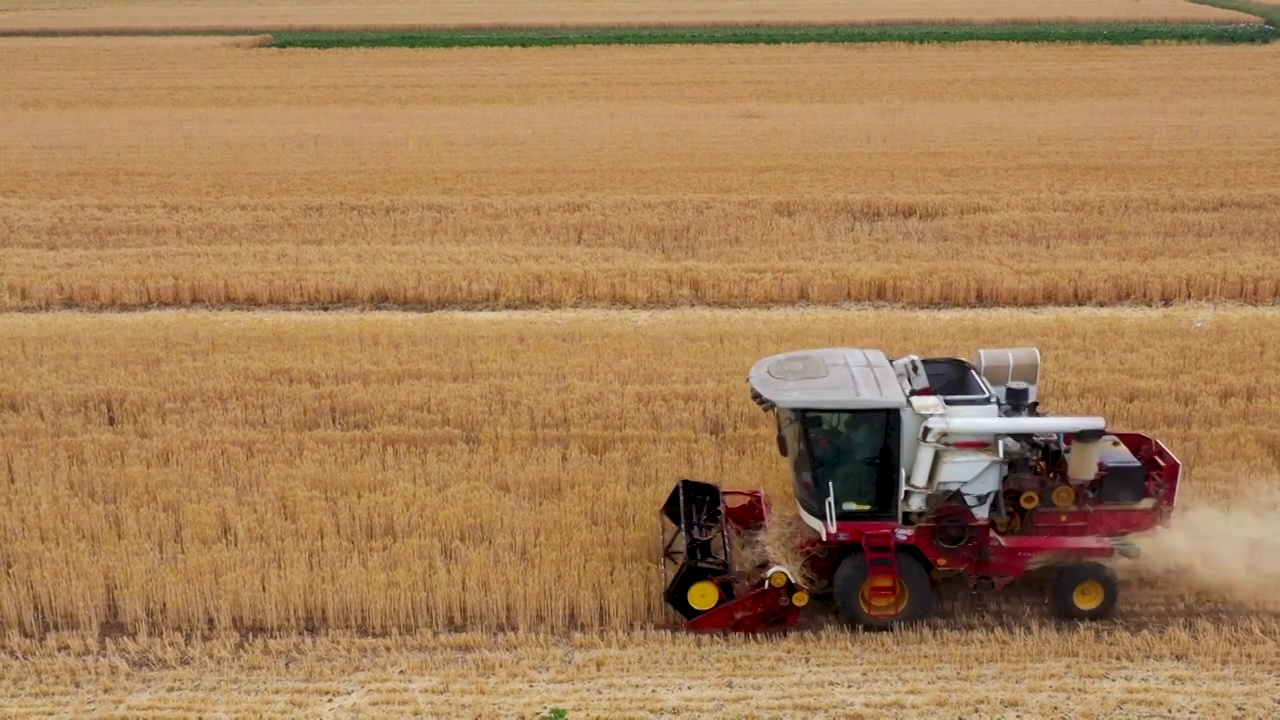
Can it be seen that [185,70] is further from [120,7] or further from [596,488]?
[596,488]

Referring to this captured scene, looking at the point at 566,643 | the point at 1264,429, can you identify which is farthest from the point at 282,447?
the point at 1264,429

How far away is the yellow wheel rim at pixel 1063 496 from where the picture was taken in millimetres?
8586

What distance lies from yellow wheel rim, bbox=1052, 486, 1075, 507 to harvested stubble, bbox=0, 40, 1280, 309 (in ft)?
25.1

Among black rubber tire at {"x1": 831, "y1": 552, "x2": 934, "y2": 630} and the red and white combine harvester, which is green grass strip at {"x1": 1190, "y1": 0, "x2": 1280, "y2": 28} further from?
black rubber tire at {"x1": 831, "y1": 552, "x2": 934, "y2": 630}

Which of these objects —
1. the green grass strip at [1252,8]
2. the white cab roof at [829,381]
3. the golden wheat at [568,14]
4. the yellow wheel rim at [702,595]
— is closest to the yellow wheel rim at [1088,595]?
the white cab roof at [829,381]

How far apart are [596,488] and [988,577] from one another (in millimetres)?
3188

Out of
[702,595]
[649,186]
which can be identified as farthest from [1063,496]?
[649,186]

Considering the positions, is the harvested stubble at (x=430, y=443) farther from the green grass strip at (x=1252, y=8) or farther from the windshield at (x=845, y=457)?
the green grass strip at (x=1252, y=8)

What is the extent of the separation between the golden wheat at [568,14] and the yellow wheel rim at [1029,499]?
36101 mm

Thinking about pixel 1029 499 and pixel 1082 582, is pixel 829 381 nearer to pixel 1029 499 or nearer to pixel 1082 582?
pixel 1029 499

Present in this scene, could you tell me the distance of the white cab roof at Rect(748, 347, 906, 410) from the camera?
8.18 metres

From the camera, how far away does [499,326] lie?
48.4ft

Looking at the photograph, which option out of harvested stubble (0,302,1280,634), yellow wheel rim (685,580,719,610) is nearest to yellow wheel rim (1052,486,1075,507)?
harvested stubble (0,302,1280,634)

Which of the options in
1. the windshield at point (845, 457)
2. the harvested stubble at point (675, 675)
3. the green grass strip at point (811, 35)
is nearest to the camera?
the harvested stubble at point (675, 675)
